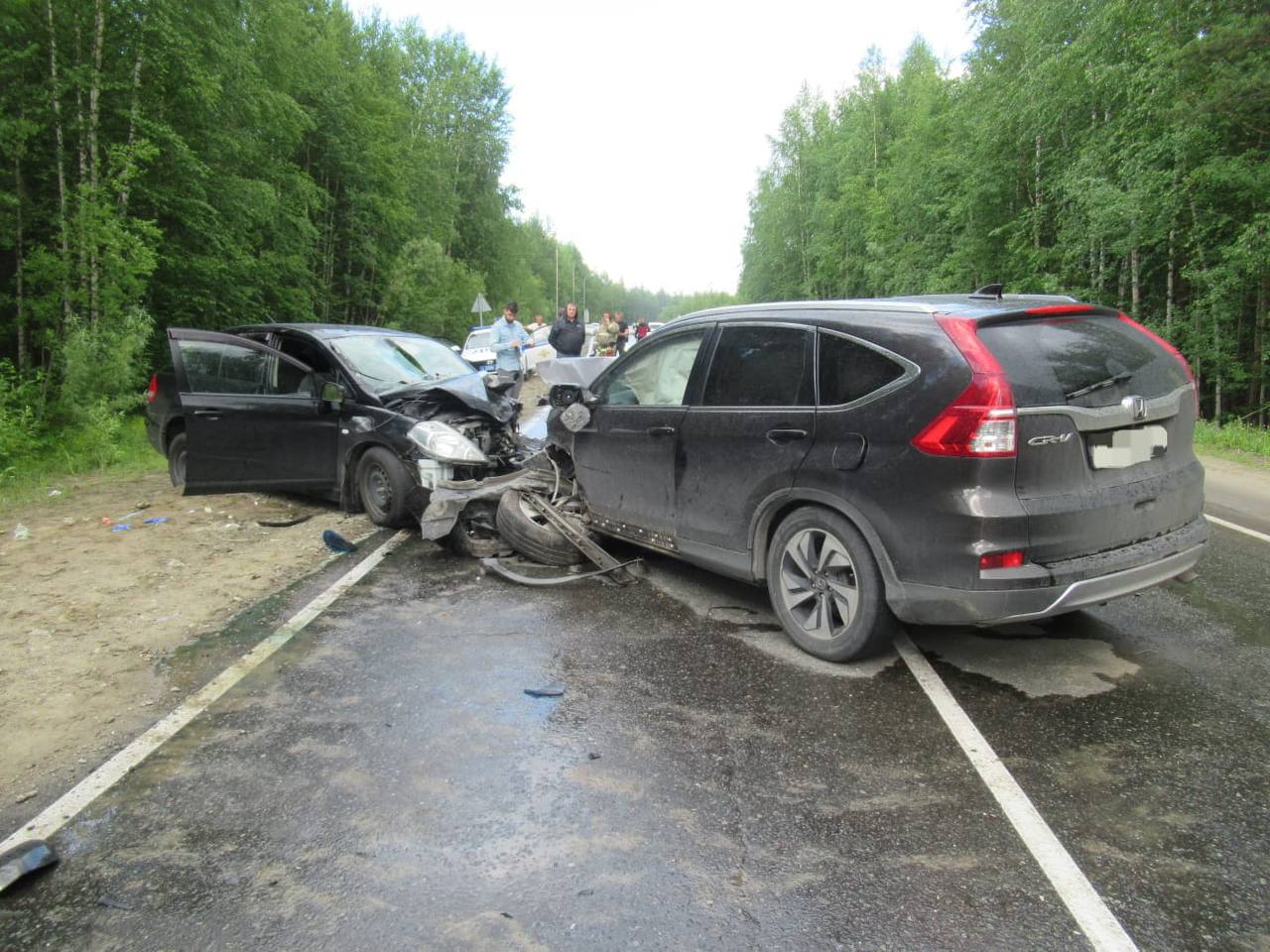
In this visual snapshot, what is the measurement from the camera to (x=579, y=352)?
15234mm

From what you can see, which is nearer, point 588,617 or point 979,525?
point 979,525

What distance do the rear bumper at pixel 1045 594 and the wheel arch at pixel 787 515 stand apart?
136mm

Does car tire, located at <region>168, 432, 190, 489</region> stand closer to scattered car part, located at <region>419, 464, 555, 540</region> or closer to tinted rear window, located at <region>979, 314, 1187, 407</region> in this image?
scattered car part, located at <region>419, 464, 555, 540</region>

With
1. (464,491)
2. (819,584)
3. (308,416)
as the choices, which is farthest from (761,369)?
(308,416)

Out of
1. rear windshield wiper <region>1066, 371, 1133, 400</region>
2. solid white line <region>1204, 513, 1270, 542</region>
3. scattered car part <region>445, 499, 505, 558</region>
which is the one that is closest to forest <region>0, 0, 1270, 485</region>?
solid white line <region>1204, 513, 1270, 542</region>

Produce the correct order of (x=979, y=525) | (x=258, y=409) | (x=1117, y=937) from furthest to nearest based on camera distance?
1. (x=258, y=409)
2. (x=979, y=525)
3. (x=1117, y=937)

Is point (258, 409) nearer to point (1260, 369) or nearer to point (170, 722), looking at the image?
point (170, 722)

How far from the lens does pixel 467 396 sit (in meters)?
7.35

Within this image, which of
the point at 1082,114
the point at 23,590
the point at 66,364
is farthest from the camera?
the point at 1082,114

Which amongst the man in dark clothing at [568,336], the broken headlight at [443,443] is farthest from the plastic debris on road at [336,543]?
the man in dark clothing at [568,336]

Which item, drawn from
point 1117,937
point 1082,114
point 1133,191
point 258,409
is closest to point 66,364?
point 258,409

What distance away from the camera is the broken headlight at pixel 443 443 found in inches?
258

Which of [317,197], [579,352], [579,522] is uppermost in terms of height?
[317,197]

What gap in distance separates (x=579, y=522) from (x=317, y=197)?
2375 cm
